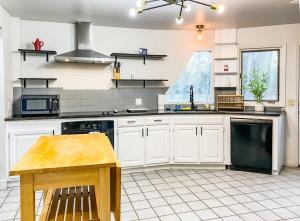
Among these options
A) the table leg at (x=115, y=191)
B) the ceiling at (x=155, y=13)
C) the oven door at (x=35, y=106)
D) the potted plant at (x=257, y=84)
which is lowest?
the table leg at (x=115, y=191)

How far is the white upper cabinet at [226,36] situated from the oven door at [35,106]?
3162mm

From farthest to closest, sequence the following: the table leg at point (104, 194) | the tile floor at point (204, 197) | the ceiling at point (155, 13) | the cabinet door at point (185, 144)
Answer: the cabinet door at point (185, 144) → the ceiling at point (155, 13) → the tile floor at point (204, 197) → the table leg at point (104, 194)

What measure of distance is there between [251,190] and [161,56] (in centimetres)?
269

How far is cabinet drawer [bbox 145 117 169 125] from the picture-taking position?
4453mm

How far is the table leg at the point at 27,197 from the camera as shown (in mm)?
1694

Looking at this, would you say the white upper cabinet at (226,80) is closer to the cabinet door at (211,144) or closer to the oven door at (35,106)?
the cabinet door at (211,144)

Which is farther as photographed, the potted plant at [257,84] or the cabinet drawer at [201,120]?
the potted plant at [257,84]

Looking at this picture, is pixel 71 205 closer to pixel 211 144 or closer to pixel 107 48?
pixel 211 144

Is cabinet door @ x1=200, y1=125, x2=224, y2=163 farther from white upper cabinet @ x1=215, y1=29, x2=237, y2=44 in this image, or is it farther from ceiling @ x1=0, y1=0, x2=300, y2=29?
ceiling @ x1=0, y1=0, x2=300, y2=29

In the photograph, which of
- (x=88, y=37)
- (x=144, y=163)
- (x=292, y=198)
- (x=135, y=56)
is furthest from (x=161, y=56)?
(x=292, y=198)

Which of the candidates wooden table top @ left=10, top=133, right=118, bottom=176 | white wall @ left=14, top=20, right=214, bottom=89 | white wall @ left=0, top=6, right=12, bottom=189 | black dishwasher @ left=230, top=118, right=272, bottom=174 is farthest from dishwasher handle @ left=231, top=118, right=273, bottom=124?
white wall @ left=0, top=6, right=12, bottom=189

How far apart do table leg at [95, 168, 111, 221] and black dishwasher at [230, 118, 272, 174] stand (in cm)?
310

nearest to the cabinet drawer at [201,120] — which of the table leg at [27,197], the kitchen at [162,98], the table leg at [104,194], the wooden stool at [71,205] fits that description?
the kitchen at [162,98]

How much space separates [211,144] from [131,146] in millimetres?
1321
